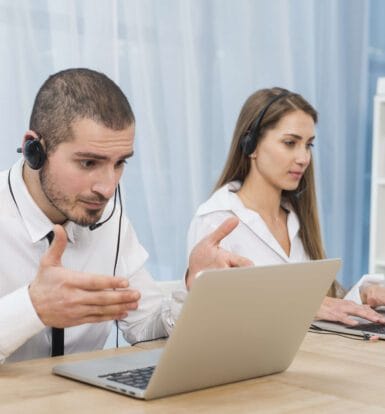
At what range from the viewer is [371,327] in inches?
68.9

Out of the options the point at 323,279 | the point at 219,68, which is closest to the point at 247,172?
the point at 219,68

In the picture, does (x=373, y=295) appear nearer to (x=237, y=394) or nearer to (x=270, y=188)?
(x=270, y=188)

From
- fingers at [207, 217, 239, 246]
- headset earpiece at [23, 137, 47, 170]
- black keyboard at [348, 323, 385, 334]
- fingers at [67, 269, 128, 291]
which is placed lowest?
black keyboard at [348, 323, 385, 334]

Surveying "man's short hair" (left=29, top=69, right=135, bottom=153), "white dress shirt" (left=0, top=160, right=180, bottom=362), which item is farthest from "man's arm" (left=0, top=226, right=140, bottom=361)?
"man's short hair" (left=29, top=69, right=135, bottom=153)

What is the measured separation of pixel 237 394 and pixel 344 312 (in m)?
0.68

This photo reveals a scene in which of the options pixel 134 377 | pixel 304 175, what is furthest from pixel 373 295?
pixel 134 377

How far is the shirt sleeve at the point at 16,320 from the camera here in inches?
50.6

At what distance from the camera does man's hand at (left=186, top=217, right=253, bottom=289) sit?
1396mm

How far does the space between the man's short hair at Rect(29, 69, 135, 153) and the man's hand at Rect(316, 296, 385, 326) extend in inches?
24.1

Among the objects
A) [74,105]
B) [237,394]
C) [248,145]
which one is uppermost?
[74,105]

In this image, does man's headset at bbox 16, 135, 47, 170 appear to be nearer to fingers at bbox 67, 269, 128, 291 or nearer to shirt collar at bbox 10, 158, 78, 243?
shirt collar at bbox 10, 158, 78, 243

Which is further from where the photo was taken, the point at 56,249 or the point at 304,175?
the point at 304,175

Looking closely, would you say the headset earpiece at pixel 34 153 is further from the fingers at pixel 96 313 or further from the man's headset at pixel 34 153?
the fingers at pixel 96 313

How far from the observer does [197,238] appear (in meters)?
2.47
